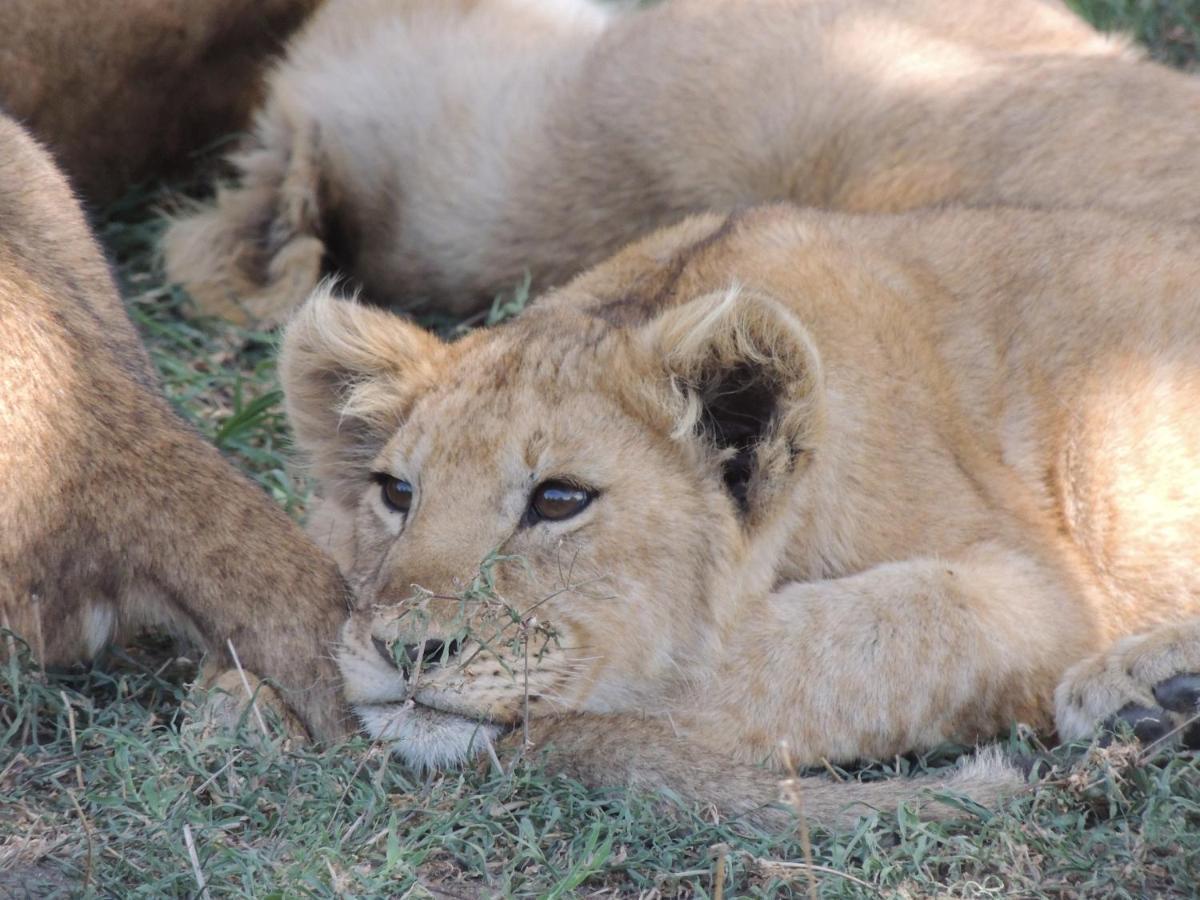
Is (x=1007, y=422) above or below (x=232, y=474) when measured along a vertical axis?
above

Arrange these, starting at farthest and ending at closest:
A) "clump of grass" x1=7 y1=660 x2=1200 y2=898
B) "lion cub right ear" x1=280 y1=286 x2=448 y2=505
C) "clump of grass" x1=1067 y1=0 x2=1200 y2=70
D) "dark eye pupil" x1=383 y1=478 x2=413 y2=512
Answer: "clump of grass" x1=1067 y1=0 x2=1200 y2=70, "lion cub right ear" x1=280 y1=286 x2=448 y2=505, "dark eye pupil" x1=383 y1=478 x2=413 y2=512, "clump of grass" x1=7 y1=660 x2=1200 y2=898

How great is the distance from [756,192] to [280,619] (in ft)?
7.24

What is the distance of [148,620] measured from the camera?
11.9ft

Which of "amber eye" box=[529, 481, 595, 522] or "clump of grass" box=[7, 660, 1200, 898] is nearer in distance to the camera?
"clump of grass" box=[7, 660, 1200, 898]

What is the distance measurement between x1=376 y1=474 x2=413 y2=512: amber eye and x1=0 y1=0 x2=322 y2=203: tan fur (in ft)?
7.67

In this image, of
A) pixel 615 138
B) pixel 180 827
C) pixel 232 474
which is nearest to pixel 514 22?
pixel 615 138

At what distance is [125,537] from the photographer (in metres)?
3.52

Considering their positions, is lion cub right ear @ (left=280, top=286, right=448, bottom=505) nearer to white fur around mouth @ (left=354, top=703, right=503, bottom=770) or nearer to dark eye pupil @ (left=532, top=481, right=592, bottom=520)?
dark eye pupil @ (left=532, top=481, right=592, bottom=520)

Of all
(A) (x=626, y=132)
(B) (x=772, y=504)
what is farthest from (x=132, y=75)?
(B) (x=772, y=504)

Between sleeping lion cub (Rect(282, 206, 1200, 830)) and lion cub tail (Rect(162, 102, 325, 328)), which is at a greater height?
sleeping lion cub (Rect(282, 206, 1200, 830))

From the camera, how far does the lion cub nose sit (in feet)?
10.5

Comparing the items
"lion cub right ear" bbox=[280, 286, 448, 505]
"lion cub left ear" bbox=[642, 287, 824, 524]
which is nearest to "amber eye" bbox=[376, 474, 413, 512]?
"lion cub right ear" bbox=[280, 286, 448, 505]

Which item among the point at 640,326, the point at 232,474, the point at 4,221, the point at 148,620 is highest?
the point at 640,326

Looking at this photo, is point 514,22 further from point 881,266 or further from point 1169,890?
point 1169,890
